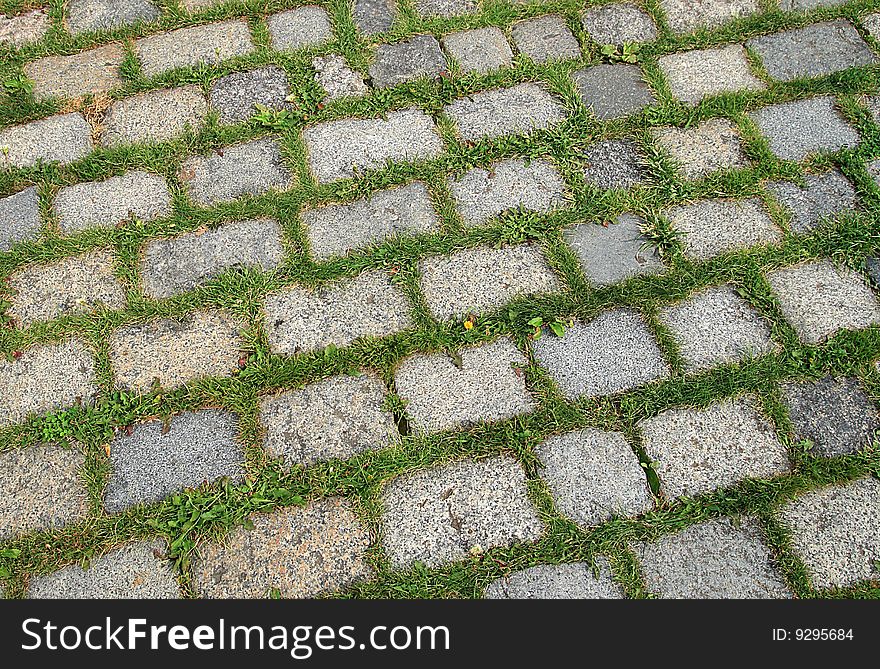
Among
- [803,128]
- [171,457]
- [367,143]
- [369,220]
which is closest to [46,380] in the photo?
[171,457]

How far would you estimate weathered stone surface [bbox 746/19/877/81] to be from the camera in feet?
10.6

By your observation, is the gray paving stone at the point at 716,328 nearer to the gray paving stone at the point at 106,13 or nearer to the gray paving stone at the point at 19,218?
the gray paving stone at the point at 19,218

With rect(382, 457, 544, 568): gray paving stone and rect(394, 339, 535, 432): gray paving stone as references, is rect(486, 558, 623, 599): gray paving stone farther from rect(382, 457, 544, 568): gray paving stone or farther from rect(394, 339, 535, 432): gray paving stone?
rect(394, 339, 535, 432): gray paving stone

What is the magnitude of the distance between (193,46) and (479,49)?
1259 mm

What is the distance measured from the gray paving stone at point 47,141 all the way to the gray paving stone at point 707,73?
95.4 inches

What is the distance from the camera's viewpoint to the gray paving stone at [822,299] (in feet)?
8.54

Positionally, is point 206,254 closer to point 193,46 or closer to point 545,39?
point 193,46

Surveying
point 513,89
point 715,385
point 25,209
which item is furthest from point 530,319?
point 25,209

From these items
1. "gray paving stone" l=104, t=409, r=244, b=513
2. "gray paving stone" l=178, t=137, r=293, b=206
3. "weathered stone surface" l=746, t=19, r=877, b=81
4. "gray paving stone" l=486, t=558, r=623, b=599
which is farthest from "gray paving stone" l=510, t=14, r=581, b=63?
"gray paving stone" l=486, t=558, r=623, b=599

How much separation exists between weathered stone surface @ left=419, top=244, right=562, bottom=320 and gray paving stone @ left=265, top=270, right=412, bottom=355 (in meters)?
0.13

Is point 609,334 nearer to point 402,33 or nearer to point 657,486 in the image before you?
point 657,486

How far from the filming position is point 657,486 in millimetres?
2357

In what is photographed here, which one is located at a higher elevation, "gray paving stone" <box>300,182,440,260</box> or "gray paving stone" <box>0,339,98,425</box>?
"gray paving stone" <box>300,182,440,260</box>
